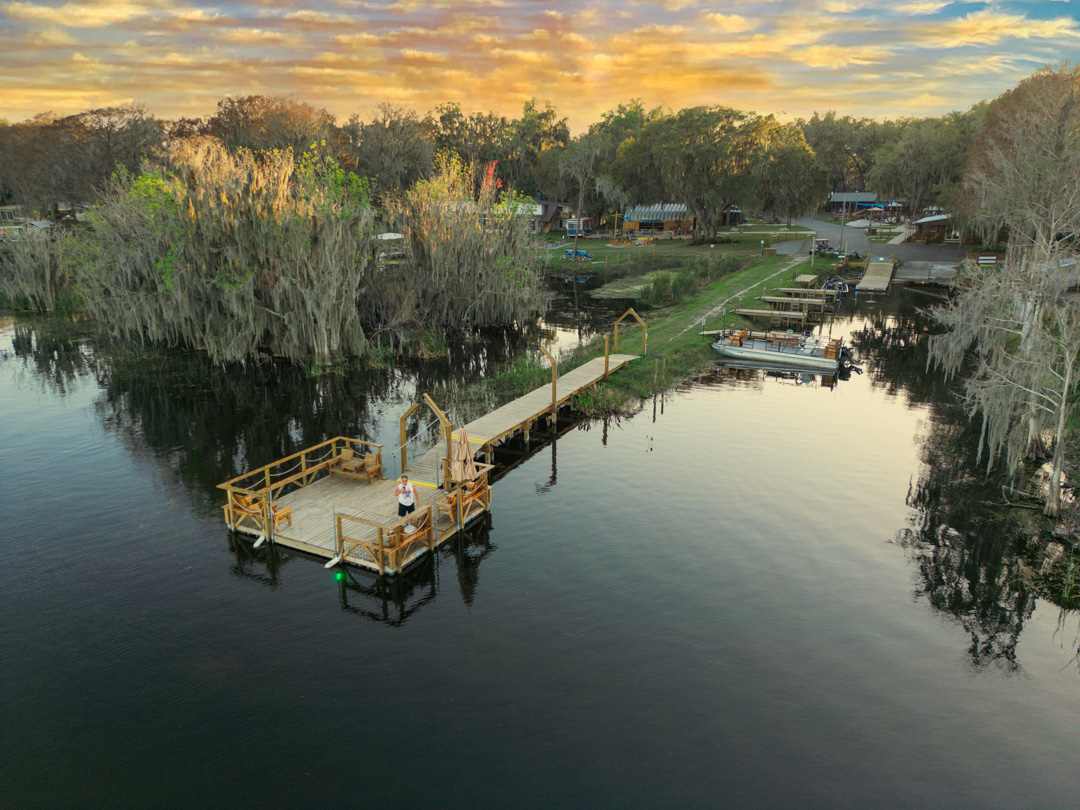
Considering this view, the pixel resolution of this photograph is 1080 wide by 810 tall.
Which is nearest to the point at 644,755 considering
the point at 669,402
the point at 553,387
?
the point at 553,387

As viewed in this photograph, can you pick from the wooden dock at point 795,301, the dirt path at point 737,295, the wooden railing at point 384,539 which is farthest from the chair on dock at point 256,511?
the wooden dock at point 795,301

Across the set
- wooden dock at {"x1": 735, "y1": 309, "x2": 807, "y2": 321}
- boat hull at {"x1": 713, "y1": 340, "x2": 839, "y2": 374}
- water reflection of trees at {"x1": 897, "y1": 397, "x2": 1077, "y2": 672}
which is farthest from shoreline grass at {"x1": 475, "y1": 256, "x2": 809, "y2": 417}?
water reflection of trees at {"x1": 897, "y1": 397, "x2": 1077, "y2": 672}

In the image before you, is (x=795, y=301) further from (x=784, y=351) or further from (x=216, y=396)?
(x=216, y=396)

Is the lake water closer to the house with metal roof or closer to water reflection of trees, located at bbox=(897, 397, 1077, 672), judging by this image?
water reflection of trees, located at bbox=(897, 397, 1077, 672)

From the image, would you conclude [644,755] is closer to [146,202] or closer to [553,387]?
[553,387]

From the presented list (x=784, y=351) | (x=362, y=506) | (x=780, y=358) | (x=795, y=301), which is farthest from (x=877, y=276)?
(x=362, y=506)
